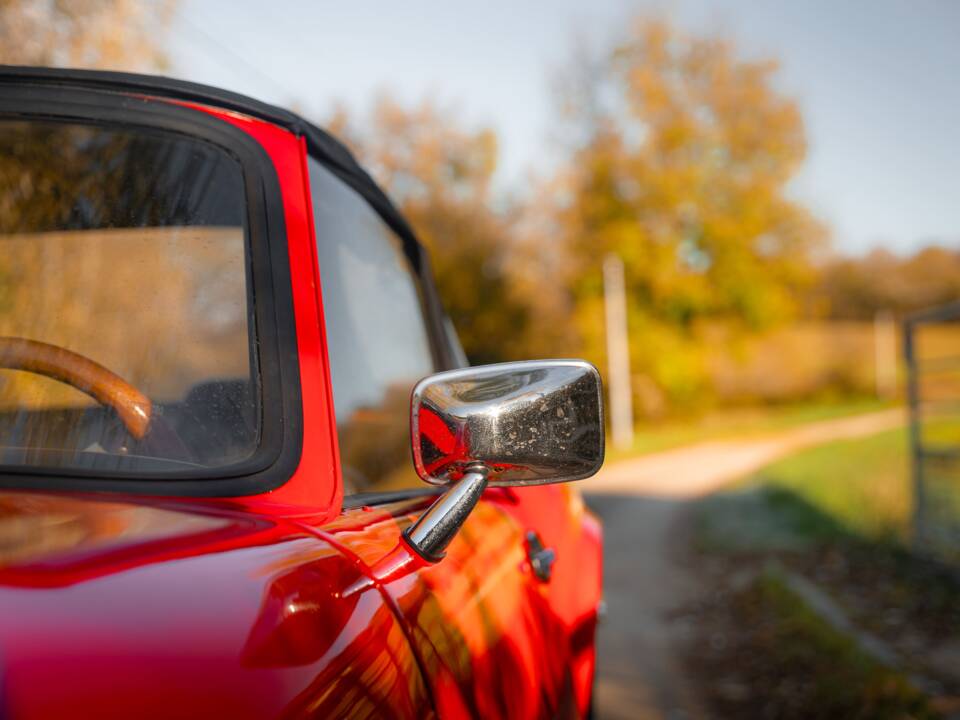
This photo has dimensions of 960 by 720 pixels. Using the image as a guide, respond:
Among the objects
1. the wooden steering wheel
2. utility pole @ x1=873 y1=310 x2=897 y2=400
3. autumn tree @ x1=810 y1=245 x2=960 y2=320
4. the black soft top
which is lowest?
utility pole @ x1=873 y1=310 x2=897 y2=400

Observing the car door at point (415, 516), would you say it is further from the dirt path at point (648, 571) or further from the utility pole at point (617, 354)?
the utility pole at point (617, 354)

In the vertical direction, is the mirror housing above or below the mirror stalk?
above

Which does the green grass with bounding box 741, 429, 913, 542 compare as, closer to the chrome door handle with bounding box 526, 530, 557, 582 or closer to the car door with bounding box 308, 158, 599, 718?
the car door with bounding box 308, 158, 599, 718

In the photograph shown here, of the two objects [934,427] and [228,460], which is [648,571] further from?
[228,460]

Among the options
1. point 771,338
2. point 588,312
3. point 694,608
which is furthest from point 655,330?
point 694,608

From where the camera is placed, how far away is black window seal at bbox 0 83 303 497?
128cm

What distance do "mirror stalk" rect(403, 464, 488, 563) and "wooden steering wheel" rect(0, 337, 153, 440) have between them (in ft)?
1.49

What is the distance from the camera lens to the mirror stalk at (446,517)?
132cm

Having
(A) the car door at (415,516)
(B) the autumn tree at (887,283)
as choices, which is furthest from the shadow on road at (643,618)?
(B) the autumn tree at (887,283)

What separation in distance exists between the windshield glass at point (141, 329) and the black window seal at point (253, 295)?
0.09 feet

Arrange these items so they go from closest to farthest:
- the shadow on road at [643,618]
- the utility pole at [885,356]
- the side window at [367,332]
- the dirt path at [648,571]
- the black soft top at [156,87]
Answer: the black soft top at [156,87]
the side window at [367,332]
the shadow on road at [643,618]
the dirt path at [648,571]
the utility pole at [885,356]

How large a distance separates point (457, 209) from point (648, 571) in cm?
2397

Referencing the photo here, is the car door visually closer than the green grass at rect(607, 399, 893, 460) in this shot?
Yes

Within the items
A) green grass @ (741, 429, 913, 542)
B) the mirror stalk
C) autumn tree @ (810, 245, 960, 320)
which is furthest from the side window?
autumn tree @ (810, 245, 960, 320)
